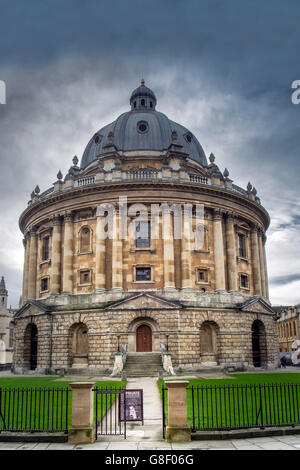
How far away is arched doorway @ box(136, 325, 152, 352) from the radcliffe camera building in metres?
0.09

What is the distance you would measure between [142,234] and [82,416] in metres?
30.0

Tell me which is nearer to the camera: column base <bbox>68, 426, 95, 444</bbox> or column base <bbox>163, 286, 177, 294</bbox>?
column base <bbox>68, 426, 95, 444</bbox>

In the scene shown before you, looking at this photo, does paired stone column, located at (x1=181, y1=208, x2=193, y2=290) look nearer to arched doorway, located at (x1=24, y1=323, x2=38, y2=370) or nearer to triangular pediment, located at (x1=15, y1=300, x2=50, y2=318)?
triangular pediment, located at (x1=15, y1=300, x2=50, y2=318)

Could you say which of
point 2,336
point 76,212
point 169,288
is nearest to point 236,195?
point 169,288

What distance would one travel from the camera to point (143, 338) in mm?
38250

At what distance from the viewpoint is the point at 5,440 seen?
12.3 meters

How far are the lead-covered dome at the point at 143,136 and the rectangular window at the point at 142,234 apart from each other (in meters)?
11.0

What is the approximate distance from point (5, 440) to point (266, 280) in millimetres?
42473

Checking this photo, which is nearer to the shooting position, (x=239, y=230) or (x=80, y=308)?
(x=80, y=308)

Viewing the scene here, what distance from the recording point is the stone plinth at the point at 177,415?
39.9ft

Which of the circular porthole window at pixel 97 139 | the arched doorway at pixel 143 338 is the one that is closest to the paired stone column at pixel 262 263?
the arched doorway at pixel 143 338

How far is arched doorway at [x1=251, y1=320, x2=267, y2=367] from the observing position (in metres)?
44.1

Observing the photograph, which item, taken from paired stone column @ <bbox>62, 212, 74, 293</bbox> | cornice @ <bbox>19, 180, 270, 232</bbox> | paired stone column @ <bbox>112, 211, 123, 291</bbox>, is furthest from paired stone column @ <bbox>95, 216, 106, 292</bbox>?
paired stone column @ <bbox>62, 212, 74, 293</bbox>

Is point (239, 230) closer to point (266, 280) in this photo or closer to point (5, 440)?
point (266, 280)
